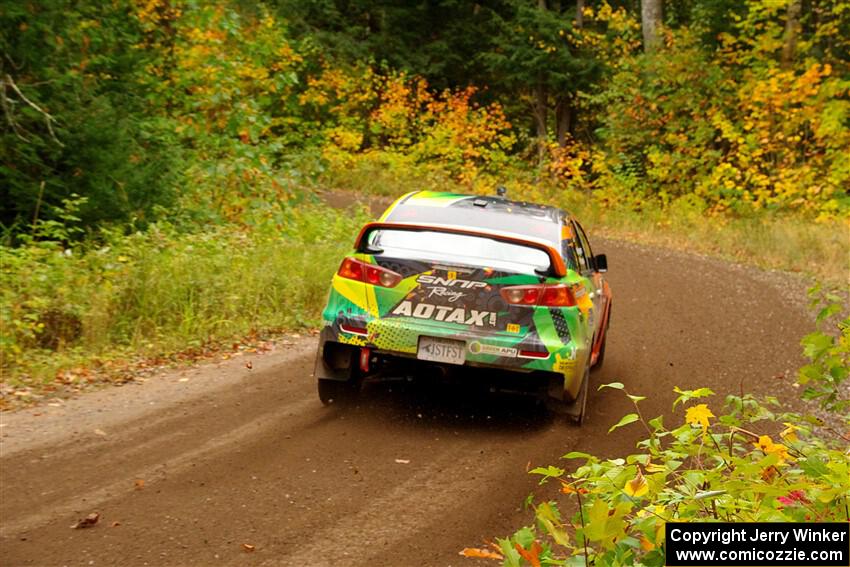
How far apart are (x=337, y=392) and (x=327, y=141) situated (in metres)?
27.2

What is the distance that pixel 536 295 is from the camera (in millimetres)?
7559

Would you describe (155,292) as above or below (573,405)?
above

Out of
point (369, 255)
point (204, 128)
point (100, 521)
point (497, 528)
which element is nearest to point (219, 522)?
point (100, 521)

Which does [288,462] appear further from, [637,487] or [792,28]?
[792,28]

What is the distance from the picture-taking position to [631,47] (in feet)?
95.9

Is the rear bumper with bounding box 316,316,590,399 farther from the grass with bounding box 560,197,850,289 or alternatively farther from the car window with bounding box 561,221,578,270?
the grass with bounding box 560,197,850,289

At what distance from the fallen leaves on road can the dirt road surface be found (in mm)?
44

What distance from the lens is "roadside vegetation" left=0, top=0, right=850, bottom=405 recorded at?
36.4 feet

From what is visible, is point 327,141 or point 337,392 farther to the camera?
point 327,141

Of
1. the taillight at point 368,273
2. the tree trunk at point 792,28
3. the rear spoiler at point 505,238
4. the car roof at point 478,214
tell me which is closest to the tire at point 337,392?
the taillight at point 368,273

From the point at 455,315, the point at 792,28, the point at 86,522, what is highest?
the point at 792,28

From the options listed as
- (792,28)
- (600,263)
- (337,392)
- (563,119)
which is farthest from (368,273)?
(563,119)

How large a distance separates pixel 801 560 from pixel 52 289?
8662 millimetres

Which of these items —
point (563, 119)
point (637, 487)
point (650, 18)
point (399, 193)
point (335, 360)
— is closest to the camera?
point (637, 487)
